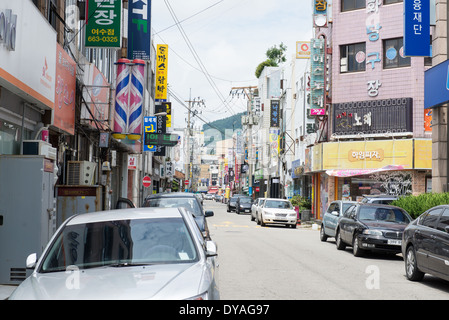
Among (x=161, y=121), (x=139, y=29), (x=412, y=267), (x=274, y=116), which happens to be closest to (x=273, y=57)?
(x=274, y=116)

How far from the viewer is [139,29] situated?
87.5ft

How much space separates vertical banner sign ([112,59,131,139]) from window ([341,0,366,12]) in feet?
69.4

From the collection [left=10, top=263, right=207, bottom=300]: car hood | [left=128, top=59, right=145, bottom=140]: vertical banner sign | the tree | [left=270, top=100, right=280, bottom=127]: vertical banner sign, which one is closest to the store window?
[left=10, top=263, right=207, bottom=300]: car hood

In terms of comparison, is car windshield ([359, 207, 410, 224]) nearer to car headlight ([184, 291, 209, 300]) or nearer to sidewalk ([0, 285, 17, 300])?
sidewalk ([0, 285, 17, 300])

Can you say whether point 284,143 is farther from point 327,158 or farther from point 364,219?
point 364,219

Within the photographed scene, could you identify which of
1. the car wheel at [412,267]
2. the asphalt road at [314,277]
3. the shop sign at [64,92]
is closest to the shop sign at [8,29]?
the shop sign at [64,92]

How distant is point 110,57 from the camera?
27.8 meters

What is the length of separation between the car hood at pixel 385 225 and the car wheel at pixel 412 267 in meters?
3.93

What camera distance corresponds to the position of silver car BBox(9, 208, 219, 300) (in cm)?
495

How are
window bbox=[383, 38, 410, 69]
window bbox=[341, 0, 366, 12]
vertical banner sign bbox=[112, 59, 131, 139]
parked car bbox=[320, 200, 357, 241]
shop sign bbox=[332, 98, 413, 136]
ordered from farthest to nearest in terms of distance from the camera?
window bbox=[341, 0, 366, 12] → window bbox=[383, 38, 410, 69] → shop sign bbox=[332, 98, 413, 136] → vertical banner sign bbox=[112, 59, 131, 139] → parked car bbox=[320, 200, 357, 241]

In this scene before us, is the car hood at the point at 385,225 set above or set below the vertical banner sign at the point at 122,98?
below

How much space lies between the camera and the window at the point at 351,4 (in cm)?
3846

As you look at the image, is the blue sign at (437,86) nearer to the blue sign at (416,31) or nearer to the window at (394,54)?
the blue sign at (416,31)

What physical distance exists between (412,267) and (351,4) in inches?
1178
